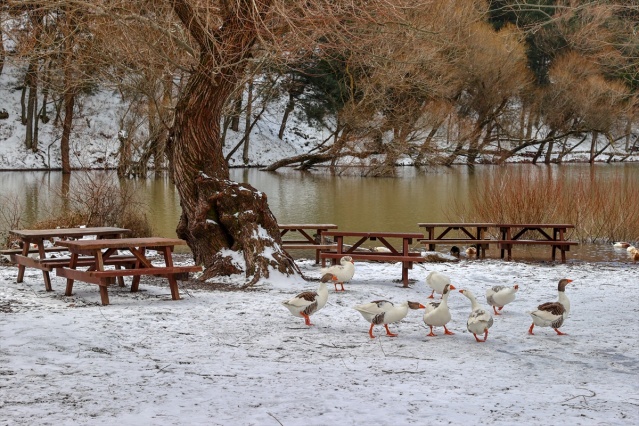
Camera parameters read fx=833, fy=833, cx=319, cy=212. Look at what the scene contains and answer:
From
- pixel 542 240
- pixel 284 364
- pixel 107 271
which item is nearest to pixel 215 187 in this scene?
pixel 107 271

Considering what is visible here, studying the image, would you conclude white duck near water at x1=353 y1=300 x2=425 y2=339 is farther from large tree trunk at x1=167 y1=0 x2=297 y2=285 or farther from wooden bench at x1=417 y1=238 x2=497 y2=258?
wooden bench at x1=417 y1=238 x2=497 y2=258

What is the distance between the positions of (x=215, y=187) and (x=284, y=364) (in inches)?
179

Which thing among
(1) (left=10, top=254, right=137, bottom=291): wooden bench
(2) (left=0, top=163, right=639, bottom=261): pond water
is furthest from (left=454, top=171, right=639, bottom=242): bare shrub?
(1) (left=10, top=254, right=137, bottom=291): wooden bench

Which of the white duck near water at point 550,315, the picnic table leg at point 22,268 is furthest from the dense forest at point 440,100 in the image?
the white duck near water at point 550,315

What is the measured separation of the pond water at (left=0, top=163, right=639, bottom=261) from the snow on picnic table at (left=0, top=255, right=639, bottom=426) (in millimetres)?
7826

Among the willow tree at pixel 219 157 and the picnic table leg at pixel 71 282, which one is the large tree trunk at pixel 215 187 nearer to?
the willow tree at pixel 219 157

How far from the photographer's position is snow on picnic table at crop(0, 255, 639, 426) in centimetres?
478

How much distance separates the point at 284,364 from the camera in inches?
232

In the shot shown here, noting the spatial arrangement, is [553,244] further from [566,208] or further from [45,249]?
[45,249]

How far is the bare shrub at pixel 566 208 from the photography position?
53.8ft

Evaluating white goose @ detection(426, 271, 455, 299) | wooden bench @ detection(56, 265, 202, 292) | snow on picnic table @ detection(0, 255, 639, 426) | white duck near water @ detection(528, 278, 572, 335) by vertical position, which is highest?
wooden bench @ detection(56, 265, 202, 292)

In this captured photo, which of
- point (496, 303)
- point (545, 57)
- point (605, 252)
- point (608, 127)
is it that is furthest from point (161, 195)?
point (545, 57)

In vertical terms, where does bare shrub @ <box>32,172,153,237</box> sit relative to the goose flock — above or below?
above

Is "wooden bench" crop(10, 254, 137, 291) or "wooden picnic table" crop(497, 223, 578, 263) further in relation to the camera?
"wooden picnic table" crop(497, 223, 578, 263)
